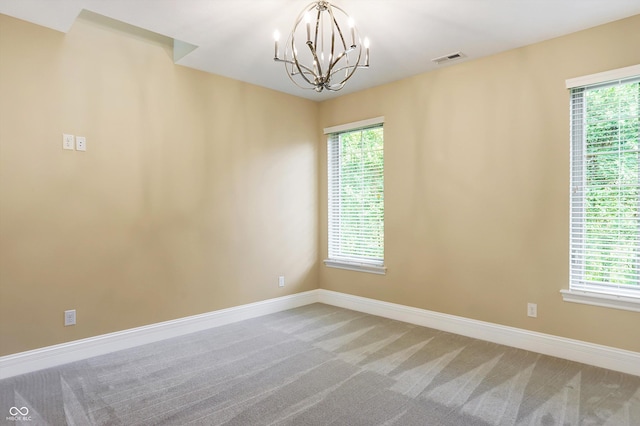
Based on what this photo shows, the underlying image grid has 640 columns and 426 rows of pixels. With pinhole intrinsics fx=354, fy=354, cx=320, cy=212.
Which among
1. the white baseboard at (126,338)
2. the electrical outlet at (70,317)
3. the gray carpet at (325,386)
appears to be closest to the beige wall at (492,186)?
the gray carpet at (325,386)

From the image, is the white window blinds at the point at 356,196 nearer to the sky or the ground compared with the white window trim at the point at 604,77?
nearer to the ground

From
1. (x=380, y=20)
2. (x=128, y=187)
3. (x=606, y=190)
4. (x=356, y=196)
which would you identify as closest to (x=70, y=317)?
(x=128, y=187)

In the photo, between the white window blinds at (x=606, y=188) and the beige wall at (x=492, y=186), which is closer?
the white window blinds at (x=606, y=188)

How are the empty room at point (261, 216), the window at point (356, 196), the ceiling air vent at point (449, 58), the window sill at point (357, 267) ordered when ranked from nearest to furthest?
the empty room at point (261, 216) → the ceiling air vent at point (449, 58) → the window sill at point (357, 267) → the window at point (356, 196)

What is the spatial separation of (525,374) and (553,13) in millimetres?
2723

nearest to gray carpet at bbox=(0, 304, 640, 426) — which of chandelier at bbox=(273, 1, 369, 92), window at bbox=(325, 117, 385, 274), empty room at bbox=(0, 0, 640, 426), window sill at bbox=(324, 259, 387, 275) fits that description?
empty room at bbox=(0, 0, 640, 426)

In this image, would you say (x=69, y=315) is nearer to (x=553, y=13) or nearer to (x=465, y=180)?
(x=465, y=180)

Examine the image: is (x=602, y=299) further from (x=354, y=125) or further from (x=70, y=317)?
(x=70, y=317)

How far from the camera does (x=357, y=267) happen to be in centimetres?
452

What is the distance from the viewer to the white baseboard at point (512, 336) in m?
2.73

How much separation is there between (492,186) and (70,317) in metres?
3.93

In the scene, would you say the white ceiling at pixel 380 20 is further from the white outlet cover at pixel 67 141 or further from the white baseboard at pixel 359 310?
the white baseboard at pixel 359 310

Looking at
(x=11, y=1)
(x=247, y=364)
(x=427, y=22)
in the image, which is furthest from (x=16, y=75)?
(x=427, y=22)
